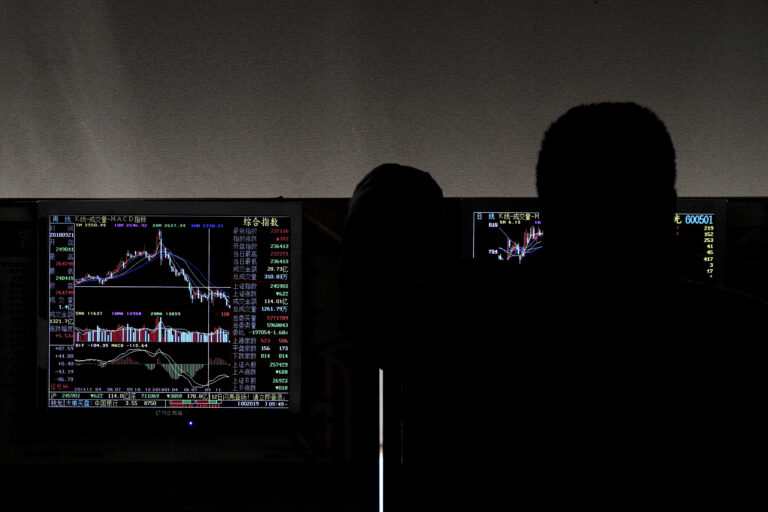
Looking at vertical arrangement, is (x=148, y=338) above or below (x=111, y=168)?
below

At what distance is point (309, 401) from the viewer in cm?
118

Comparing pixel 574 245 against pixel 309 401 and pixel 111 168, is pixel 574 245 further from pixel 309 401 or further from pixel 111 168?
pixel 111 168

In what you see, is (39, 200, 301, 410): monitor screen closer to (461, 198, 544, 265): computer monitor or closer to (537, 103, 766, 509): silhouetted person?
(461, 198, 544, 265): computer monitor

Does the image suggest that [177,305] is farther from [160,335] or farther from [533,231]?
[533,231]

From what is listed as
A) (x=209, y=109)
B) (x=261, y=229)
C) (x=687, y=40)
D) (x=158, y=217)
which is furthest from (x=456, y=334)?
(x=687, y=40)

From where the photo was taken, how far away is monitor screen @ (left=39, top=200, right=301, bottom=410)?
1137mm

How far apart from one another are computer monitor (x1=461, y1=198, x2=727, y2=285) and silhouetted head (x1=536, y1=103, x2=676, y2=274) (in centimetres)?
49

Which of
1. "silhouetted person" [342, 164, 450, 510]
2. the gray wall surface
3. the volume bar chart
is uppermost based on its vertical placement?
the gray wall surface

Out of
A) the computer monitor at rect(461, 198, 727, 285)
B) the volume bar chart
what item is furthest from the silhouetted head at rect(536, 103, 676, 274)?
the volume bar chart

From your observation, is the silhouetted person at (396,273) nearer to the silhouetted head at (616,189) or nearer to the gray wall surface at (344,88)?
the silhouetted head at (616,189)

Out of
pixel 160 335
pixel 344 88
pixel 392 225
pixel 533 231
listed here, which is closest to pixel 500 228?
pixel 533 231

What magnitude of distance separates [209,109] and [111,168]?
322 mm

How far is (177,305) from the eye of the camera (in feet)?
3.76

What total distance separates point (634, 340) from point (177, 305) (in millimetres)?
803
